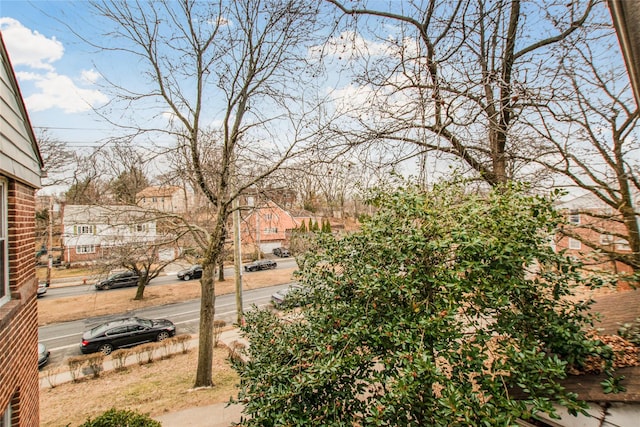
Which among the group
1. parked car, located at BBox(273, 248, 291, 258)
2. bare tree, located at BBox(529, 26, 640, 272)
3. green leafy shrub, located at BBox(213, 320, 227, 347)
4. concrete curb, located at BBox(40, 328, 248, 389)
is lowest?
concrete curb, located at BBox(40, 328, 248, 389)

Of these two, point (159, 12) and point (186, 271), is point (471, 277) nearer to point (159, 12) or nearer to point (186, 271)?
point (159, 12)

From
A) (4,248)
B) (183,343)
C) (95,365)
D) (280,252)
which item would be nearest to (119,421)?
(4,248)

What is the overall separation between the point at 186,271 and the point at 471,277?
78.0ft

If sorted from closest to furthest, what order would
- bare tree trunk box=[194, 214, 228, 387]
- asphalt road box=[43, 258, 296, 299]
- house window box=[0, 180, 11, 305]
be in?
house window box=[0, 180, 11, 305], bare tree trunk box=[194, 214, 228, 387], asphalt road box=[43, 258, 296, 299]

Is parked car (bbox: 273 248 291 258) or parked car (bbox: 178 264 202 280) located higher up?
parked car (bbox: 273 248 291 258)

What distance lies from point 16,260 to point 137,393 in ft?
20.6

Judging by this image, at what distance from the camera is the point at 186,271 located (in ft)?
76.2

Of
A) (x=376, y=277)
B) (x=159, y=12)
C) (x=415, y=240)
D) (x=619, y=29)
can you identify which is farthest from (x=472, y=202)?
(x=159, y=12)

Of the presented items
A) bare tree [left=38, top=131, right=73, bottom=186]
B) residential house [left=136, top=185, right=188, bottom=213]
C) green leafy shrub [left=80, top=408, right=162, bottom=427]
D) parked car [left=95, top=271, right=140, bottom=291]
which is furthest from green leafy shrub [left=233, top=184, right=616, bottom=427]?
bare tree [left=38, top=131, right=73, bottom=186]

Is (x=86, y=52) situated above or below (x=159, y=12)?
below

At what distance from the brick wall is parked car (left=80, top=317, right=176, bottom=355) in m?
8.90

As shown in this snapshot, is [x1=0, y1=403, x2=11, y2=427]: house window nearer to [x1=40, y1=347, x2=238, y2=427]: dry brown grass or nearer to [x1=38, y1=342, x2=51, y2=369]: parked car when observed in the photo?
[x1=40, y1=347, x2=238, y2=427]: dry brown grass

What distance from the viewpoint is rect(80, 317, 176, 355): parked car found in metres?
11.4

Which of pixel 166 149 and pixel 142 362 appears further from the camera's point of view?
pixel 142 362
